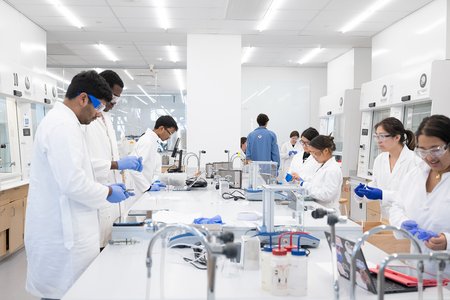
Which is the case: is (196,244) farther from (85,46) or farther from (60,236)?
(85,46)

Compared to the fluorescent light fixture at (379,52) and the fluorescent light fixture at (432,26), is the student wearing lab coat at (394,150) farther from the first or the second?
the fluorescent light fixture at (379,52)

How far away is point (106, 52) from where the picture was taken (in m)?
7.89

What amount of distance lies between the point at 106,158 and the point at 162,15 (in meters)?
3.58

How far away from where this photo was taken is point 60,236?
186cm

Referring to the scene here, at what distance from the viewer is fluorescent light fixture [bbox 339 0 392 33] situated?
5145mm

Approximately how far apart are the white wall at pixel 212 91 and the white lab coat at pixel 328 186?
3.32 m

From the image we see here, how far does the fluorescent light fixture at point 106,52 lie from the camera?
743 centimetres

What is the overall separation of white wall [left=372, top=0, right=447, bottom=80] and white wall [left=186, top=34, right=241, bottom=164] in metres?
2.16

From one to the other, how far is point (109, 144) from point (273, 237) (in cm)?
131

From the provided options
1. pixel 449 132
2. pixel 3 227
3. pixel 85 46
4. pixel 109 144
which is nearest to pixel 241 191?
pixel 109 144

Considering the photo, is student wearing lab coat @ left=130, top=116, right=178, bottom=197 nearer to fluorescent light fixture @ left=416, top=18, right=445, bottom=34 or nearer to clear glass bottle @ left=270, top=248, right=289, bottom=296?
clear glass bottle @ left=270, top=248, right=289, bottom=296

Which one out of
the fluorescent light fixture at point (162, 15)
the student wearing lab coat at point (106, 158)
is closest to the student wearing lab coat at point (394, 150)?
the student wearing lab coat at point (106, 158)

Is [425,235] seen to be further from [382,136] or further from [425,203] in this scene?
[382,136]

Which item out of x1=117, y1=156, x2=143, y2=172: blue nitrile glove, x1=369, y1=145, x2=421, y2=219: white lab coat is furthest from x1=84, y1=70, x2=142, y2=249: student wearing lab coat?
x1=369, y1=145, x2=421, y2=219: white lab coat
